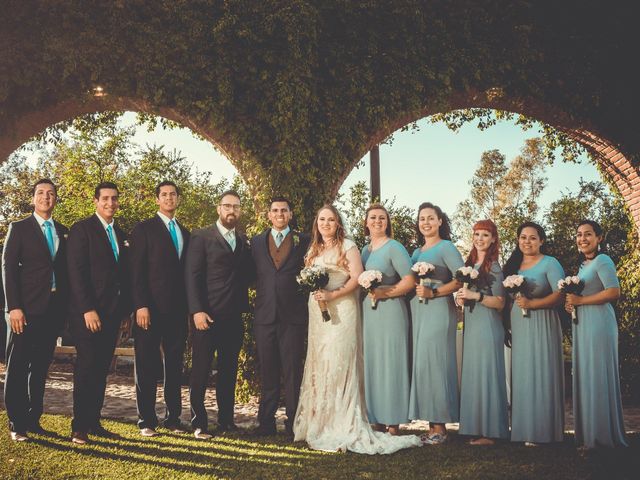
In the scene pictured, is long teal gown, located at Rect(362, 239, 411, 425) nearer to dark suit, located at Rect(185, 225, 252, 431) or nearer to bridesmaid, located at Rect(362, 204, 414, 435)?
bridesmaid, located at Rect(362, 204, 414, 435)

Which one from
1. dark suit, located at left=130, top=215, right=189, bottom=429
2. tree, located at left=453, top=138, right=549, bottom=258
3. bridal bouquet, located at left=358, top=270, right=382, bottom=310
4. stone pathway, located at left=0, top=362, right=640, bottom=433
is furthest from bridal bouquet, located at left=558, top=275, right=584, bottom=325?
tree, located at left=453, top=138, right=549, bottom=258

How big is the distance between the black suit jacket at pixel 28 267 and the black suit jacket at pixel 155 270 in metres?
0.80

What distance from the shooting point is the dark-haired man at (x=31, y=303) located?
16.4 feet

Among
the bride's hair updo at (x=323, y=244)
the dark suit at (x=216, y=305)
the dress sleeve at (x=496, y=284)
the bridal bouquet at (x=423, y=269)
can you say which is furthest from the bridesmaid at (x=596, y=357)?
the dark suit at (x=216, y=305)

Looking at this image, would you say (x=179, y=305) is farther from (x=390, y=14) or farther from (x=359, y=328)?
(x=390, y=14)

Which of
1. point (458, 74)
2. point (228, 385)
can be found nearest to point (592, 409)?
point (228, 385)

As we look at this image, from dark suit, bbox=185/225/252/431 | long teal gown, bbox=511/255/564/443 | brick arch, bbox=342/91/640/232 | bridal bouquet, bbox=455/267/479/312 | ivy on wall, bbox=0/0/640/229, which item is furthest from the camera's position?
brick arch, bbox=342/91/640/232

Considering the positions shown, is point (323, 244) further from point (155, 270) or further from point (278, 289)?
point (155, 270)

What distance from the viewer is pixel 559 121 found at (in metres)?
8.93

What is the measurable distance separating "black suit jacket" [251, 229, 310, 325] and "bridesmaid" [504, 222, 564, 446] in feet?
6.76

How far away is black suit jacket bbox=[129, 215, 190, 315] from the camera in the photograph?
16.9 feet

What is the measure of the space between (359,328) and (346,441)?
3.42ft

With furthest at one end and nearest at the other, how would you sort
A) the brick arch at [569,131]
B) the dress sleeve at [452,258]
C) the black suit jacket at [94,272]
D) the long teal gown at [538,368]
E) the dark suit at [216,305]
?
the brick arch at [569,131]
the dark suit at [216,305]
the dress sleeve at [452,258]
the black suit jacket at [94,272]
the long teal gown at [538,368]

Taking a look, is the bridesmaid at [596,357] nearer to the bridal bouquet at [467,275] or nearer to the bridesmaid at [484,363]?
the bridesmaid at [484,363]
